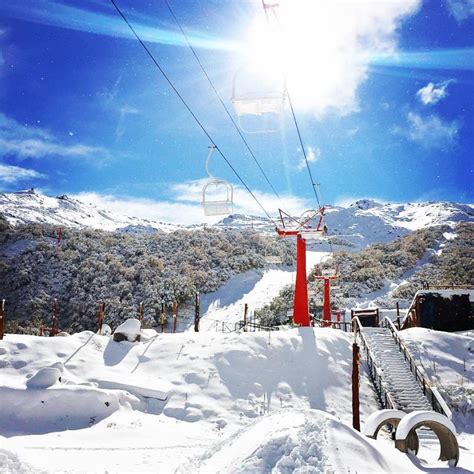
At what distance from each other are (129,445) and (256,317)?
90.8ft

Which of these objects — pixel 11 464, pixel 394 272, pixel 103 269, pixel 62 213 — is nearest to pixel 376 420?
pixel 11 464

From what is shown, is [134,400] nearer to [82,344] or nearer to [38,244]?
[82,344]

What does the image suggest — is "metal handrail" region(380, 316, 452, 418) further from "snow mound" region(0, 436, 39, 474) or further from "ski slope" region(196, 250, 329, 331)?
"ski slope" region(196, 250, 329, 331)

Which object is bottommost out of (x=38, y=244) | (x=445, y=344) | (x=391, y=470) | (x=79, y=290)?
(x=391, y=470)

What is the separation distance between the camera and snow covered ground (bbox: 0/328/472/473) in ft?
24.4

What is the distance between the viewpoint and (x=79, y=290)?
45.5 m

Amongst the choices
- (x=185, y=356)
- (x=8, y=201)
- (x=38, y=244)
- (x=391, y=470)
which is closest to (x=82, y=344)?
(x=185, y=356)

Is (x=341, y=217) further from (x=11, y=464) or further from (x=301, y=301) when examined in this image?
(x=11, y=464)

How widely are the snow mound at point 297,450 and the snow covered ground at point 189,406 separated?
2 centimetres

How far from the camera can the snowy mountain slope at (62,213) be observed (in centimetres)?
7869

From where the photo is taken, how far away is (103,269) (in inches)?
1940

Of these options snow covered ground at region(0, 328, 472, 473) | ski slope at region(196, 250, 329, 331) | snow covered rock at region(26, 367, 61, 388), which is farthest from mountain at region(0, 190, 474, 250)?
snow covered rock at region(26, 367, 61, 388)

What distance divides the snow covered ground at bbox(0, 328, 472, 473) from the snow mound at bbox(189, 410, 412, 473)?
0.07 feet

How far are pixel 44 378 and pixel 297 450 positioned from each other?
11461 millimetres
